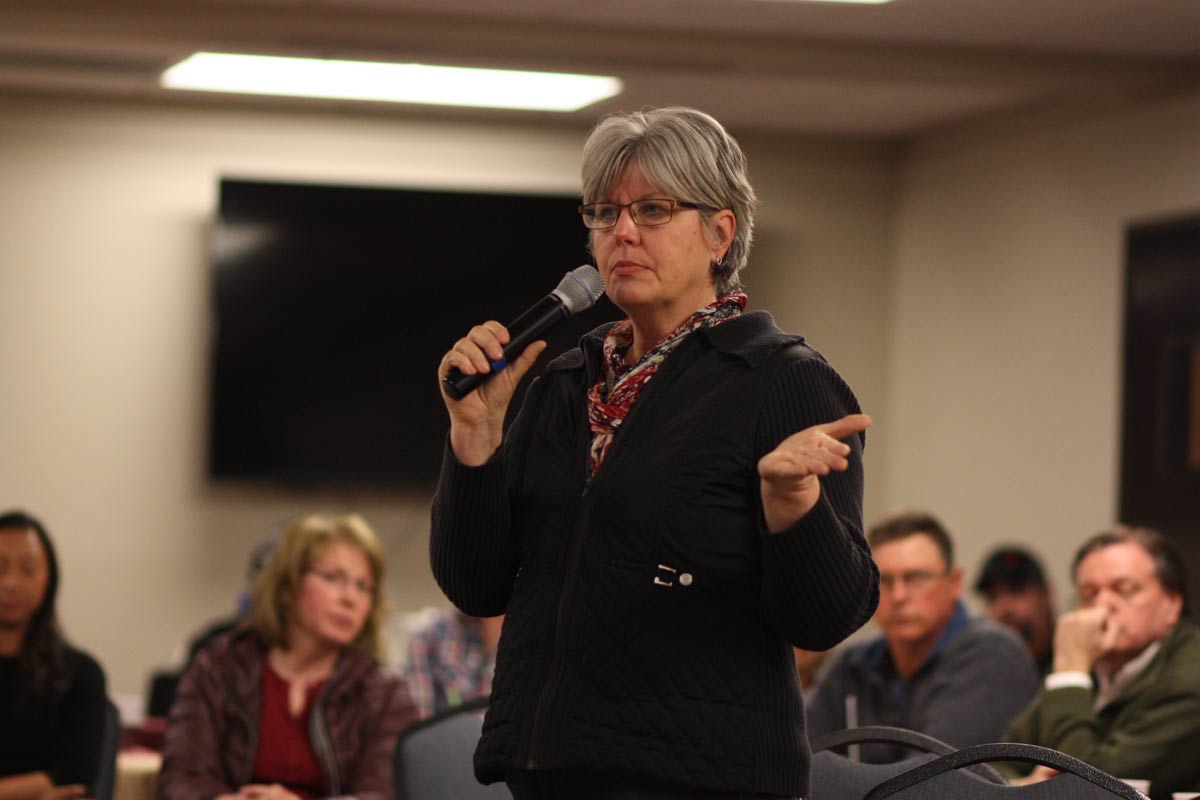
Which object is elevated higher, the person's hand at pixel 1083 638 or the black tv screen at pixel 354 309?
the black tv screen at pixel 354 309

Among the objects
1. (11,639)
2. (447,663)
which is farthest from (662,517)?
(447,663)

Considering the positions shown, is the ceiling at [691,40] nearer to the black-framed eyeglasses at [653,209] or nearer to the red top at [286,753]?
the red top at [286,753]

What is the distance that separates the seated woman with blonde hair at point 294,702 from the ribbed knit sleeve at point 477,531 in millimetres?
1981

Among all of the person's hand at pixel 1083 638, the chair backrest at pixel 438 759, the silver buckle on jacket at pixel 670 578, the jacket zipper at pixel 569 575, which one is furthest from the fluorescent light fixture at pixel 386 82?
the silver buckle on jacket at pixel 670 578

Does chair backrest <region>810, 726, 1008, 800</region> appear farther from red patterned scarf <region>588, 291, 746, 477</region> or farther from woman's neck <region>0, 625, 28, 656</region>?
woman's neck <region>0, 625, 28, 656</region>

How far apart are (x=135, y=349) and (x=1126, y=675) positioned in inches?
172

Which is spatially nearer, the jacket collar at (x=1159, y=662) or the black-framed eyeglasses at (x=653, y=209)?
the black-framed eyeglasses at (x=653, y=209)

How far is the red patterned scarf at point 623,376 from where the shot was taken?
1.69 m

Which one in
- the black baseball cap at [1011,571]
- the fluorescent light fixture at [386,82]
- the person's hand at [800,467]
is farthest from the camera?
the black baseball cap at [1011,571]

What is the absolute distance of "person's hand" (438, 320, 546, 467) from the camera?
168 cm

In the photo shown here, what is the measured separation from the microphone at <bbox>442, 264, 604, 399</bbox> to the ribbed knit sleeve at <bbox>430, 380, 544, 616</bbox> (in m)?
0.07

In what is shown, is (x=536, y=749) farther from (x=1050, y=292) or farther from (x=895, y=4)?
(x=1050, y=292)

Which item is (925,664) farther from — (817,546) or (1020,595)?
(817,546)

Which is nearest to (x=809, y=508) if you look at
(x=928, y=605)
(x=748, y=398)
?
(x=748, y=398)
